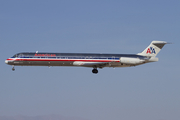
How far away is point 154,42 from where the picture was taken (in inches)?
2970

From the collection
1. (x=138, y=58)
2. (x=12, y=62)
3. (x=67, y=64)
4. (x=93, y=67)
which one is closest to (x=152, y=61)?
(x=138, y=58)

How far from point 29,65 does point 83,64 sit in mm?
12024

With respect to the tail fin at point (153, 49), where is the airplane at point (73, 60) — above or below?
below

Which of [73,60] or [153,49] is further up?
[153,49]

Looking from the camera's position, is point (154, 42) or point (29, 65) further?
point (154, 42)

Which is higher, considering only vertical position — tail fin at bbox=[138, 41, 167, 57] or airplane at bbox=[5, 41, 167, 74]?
tail fin at bbox=[138, 41, 167, 57]

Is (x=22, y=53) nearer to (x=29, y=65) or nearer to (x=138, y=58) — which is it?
(x=29, y=65)

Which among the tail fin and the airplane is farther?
the tail fin

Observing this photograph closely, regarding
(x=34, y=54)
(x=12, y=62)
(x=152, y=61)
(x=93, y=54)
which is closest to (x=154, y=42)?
(x=152, y=61)

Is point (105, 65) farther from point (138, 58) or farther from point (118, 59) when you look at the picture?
point (138, 58)

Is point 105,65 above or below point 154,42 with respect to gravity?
below

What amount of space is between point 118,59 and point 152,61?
806cm

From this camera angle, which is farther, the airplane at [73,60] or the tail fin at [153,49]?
the tail fin at [153,49]

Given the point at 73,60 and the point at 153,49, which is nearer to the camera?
the point at 73,60
